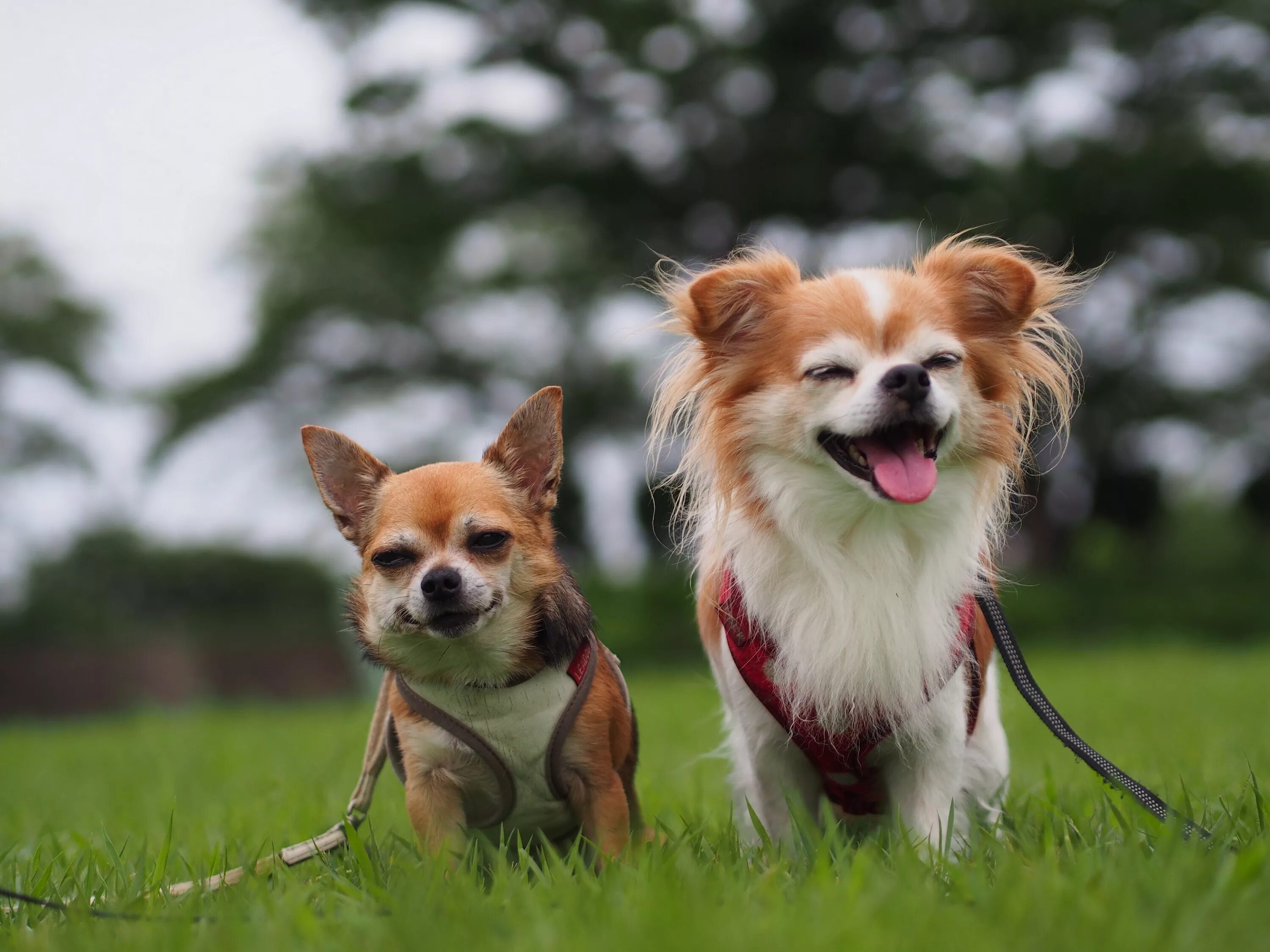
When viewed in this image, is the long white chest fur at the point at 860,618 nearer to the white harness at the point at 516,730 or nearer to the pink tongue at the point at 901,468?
the pink tongue at the point at 901,468

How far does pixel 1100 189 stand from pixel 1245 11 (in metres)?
3.47

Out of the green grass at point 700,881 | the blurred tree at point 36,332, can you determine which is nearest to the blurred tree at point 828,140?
the blurred tree at point 36,332

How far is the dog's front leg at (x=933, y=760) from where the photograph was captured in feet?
8.87

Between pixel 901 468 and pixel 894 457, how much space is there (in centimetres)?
4

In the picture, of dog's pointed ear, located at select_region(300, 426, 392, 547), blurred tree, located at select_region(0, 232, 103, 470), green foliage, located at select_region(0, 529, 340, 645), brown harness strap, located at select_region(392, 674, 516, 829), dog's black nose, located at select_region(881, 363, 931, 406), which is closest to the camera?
dog's black nose, located at select_region(881, 363, 931, 406)

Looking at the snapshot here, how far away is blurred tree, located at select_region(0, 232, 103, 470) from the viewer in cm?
1748

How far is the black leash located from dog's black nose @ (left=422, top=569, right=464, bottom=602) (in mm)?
1445

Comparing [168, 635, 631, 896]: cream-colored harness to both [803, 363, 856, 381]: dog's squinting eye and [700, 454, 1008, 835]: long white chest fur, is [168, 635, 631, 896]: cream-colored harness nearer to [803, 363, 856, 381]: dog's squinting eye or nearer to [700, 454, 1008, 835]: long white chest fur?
[700, 454, 1008, 835]: long white chest fur

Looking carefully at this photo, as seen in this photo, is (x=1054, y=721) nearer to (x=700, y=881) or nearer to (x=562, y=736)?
(x=700, y=881)

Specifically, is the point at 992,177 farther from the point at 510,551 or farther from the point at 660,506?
the point at 510,551

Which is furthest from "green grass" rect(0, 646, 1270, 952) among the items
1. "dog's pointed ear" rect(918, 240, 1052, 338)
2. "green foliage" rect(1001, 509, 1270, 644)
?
"green foliage" rect(1001, 509, 1270, 644)

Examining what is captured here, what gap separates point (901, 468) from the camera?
2.61 meters

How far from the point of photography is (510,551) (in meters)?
2.76

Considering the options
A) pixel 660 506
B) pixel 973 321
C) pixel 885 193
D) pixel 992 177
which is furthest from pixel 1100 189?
pixel 973 321
